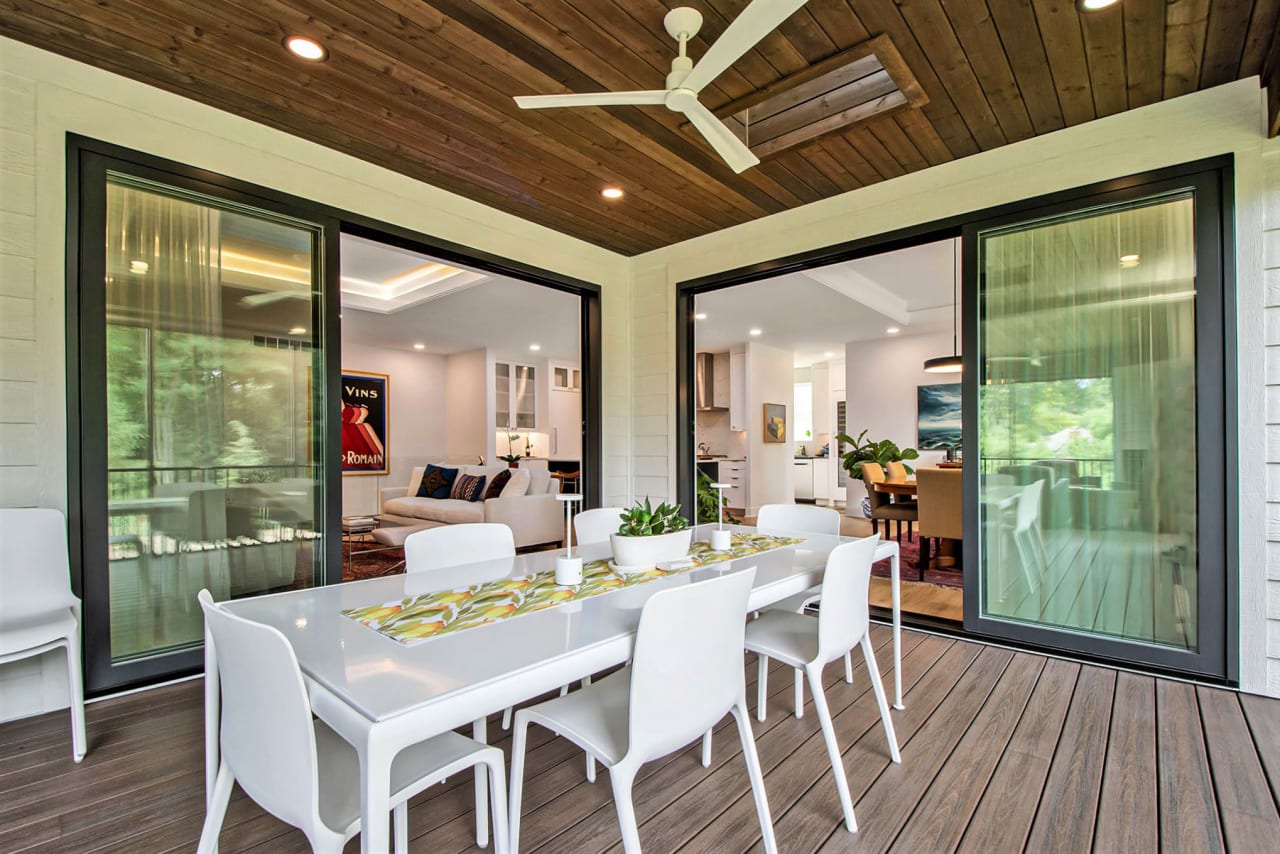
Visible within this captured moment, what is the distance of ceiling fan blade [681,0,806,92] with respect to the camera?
65.5 inches

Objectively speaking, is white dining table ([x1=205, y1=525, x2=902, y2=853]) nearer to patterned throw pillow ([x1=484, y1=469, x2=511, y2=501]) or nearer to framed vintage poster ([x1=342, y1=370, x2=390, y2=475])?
patterned throw pillow ([x1=484, y1=469, x2=511, y2=501])

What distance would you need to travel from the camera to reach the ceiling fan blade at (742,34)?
166cm

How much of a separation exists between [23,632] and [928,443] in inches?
326

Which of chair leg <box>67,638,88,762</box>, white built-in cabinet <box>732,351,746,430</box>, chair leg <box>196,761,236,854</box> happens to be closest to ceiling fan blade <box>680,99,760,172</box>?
chair leg <box>196,761,236,854</box>

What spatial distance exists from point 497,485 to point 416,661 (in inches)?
201

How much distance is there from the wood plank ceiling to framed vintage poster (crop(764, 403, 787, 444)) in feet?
19.2

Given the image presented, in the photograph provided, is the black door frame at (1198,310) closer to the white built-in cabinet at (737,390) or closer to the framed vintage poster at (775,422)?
the white built-in cabinet at (737,390)

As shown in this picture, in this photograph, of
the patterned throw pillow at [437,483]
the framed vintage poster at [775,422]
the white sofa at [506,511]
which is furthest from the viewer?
the framed vintage poster at [775,422]

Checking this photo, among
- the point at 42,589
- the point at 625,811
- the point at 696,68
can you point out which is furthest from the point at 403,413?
the point at 625,811

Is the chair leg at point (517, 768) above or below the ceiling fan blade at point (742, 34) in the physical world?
below

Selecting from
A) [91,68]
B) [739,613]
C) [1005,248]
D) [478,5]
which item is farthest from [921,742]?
[91,68]

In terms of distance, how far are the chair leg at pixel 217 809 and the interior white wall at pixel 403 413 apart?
736 cm

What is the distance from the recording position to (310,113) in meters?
2.79

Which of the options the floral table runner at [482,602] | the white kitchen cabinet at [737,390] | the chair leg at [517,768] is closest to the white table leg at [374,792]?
the floral table runner at [482,602]
